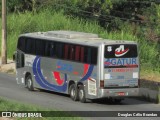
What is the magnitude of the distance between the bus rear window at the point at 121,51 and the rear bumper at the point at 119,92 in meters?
1.38

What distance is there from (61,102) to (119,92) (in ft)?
8.01

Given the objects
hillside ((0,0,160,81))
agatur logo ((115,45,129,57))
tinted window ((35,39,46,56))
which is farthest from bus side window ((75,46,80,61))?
hillside ((0,0,160,81))

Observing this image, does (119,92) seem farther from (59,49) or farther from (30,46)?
(30,46)

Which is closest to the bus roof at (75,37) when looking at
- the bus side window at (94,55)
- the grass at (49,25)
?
the bus side window at (94,55)

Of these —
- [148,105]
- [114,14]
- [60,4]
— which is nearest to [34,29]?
[60,4]

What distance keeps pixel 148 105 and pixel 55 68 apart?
16.1ft

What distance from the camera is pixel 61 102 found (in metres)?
26.0

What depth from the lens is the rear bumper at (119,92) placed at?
2530cm

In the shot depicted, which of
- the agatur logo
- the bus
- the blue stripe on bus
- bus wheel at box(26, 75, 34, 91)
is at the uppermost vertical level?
the agatur logo

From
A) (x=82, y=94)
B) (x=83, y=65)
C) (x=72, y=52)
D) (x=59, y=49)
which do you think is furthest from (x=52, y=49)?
(x=82, y=94)

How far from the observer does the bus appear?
83.3ft

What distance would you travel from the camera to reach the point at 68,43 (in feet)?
90.3

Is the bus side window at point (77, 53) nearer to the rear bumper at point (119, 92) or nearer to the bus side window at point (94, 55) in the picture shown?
the bus side window at point (94, 55)

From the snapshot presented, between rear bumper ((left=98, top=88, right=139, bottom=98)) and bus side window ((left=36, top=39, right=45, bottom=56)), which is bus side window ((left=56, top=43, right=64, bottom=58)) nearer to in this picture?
bus side window ((left=36, top=39, right=45, bottom=56))
